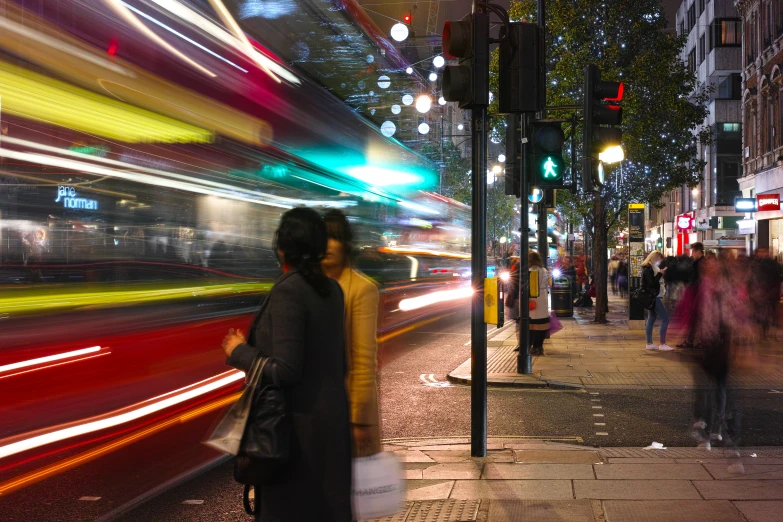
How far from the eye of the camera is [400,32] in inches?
765

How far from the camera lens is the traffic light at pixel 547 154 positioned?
1085 centimetres

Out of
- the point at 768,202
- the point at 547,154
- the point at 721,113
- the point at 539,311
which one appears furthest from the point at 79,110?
the point at 721,113

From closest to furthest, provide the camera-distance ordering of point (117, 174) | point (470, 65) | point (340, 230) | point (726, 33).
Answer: point (340, 230), point (117, 174), point (470, 65), point (726, 33)

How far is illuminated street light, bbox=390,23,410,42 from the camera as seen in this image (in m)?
19.3

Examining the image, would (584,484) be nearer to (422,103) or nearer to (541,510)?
(541,510)

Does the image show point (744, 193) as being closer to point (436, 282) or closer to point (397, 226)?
point (436, 282)

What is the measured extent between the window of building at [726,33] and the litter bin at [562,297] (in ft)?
115

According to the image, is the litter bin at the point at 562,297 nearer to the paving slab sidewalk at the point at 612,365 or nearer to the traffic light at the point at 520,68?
the paving slab sidewalk at the point at 612,365

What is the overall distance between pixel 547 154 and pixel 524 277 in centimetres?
239

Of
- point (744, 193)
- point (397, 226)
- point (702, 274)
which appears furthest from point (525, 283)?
point (744, 193)

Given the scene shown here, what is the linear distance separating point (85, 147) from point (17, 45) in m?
0.89

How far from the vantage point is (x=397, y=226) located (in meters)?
15.5

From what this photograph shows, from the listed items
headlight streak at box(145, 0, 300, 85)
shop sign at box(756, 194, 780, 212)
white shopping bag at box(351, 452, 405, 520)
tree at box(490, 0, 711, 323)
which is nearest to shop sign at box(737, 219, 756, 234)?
shop sign at box(756, 194, 780, 212)

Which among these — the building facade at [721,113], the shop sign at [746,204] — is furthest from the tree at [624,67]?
the building facade at [721,113]
